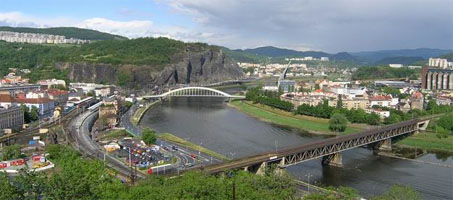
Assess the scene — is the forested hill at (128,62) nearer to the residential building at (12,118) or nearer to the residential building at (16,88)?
the residential building at (16,88)

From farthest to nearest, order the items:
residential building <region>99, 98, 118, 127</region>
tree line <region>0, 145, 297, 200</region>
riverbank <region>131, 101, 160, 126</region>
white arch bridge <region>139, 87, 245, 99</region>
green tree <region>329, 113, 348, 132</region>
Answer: white arch bridge <region>139, 87, 245, 99</region>
riverbank <region>131, 101, 160, 126</region>
residential building <region>99, 98, 118, 127</region>
green tree <region>329, 113, 348, 132</region>
tree line <region>0, 145, 297, 200</region>

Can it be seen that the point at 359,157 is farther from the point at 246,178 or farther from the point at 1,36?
the point at 1,36

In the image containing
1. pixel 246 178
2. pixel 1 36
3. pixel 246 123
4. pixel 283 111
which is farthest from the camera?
pixel 1 36

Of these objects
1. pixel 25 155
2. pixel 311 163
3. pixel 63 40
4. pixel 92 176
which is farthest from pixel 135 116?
pixel 63 40

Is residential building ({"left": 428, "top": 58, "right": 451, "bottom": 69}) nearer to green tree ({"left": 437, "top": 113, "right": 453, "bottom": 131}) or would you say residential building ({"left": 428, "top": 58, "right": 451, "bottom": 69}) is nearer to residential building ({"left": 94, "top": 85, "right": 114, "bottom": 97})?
green tree ({"left": 437, "top": 113, "right": 453, "bottom": 131})

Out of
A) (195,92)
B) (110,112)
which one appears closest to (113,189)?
(110,112)

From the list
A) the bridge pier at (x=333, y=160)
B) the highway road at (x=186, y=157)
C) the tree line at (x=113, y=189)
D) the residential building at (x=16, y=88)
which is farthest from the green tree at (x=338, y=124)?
the residential building at (x=16, y=88)

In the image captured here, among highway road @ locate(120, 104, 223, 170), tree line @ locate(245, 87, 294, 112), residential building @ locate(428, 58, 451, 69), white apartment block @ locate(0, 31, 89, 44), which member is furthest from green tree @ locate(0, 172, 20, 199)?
white apartment block @ locate(0, 31, 89, 44)

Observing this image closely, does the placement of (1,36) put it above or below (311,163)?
above
